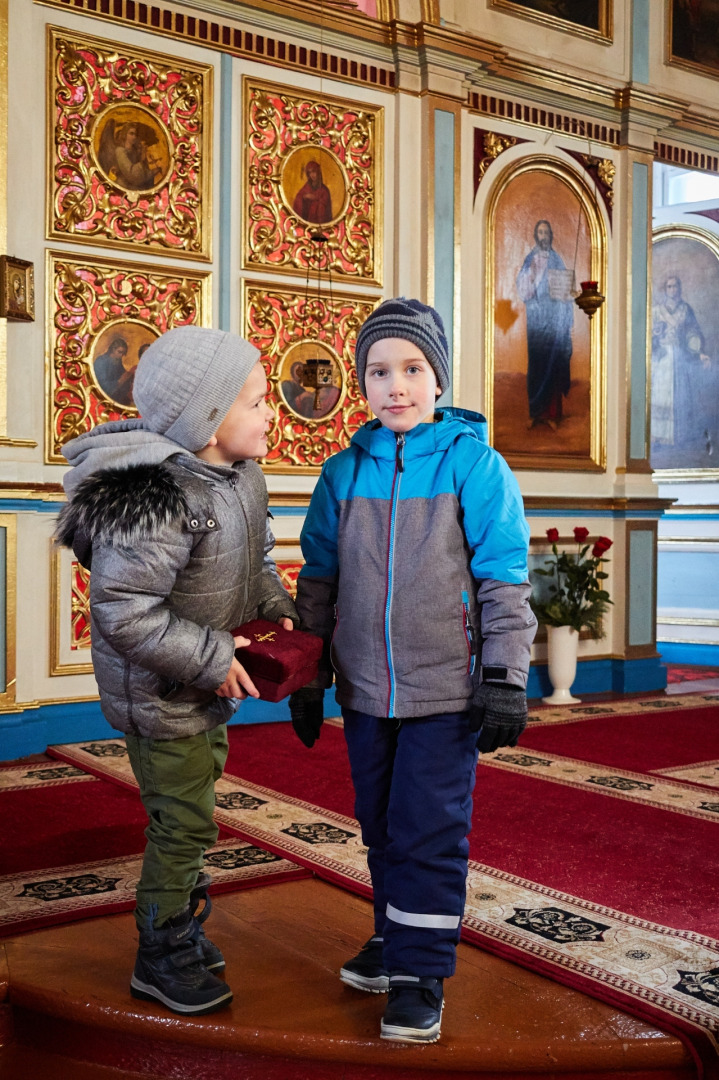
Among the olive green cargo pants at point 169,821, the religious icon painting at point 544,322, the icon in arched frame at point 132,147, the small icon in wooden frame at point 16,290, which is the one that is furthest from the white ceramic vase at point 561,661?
the olive green cargo pants at point 169,821

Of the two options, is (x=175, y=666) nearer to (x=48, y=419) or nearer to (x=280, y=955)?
(x=280, y=955)

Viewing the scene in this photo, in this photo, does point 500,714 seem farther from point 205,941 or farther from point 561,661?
point 561,661

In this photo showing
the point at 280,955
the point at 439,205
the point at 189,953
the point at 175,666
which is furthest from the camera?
the point at 439,205

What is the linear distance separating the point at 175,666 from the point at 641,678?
6.23m

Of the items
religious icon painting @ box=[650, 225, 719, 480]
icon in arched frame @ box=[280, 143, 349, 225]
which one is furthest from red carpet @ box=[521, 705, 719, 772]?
religious icon painting @ box=[650, 225, 719, 480]

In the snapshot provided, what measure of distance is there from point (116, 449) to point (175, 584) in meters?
Result: 0.30

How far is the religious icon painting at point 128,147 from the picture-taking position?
5.73 metres

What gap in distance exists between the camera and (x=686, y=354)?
1006cm

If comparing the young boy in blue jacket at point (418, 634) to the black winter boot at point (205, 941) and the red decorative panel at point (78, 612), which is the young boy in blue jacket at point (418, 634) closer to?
the black winter boot at point (205, 941)

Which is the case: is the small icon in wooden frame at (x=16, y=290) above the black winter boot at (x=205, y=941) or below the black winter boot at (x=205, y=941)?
above

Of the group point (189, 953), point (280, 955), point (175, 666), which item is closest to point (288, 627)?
point (175, 666)

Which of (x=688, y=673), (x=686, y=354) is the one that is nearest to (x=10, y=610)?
(x=688, y=673)

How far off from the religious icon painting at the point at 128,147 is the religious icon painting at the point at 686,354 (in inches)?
211

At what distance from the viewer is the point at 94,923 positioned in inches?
119
